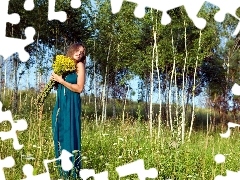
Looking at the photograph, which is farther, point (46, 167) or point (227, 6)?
point (227, 6)

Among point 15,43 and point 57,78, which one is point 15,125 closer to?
point 15,43

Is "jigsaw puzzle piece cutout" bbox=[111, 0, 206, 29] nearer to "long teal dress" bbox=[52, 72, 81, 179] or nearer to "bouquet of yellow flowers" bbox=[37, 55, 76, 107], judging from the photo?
"bouquet of yellow flowers" bbox=[37, 55, 76, 107]

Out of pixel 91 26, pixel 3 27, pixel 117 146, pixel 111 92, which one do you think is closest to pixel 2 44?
pixel 3 27

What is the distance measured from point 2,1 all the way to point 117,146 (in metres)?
3.09

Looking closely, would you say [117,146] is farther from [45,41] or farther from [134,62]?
[134,62]

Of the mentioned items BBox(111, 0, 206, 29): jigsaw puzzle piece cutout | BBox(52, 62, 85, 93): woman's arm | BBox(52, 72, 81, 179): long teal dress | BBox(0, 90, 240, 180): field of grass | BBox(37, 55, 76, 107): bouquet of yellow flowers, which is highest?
BBox(111, 0, 206, 29): jigsaw puzzle piece cutout

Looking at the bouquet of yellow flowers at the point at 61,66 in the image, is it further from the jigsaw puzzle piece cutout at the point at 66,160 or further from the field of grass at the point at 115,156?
the jigsaw puzzle piece cutout at the point at 66,160

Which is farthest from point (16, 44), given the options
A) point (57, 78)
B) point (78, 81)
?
point (78, 81)

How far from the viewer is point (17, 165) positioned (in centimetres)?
649

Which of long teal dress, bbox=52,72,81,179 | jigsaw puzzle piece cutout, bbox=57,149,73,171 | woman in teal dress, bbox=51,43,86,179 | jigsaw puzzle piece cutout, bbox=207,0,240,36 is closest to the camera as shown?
jigsaw puzzle piece cutout, bbox=207,0,240,36

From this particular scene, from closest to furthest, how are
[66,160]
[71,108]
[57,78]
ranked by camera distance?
[66,160], [57,78], [71,108]

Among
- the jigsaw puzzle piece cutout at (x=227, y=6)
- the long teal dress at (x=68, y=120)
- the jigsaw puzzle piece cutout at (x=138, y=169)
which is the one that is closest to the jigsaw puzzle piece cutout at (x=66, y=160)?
the long teal dress at (x=68, y=120)

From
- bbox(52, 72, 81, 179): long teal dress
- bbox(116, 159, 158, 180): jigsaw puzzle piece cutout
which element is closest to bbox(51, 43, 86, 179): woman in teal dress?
bbox(52, 72, 81, 179): long teal dress

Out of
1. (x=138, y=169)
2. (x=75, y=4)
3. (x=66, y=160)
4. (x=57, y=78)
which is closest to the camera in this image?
(x=75, y=4)
